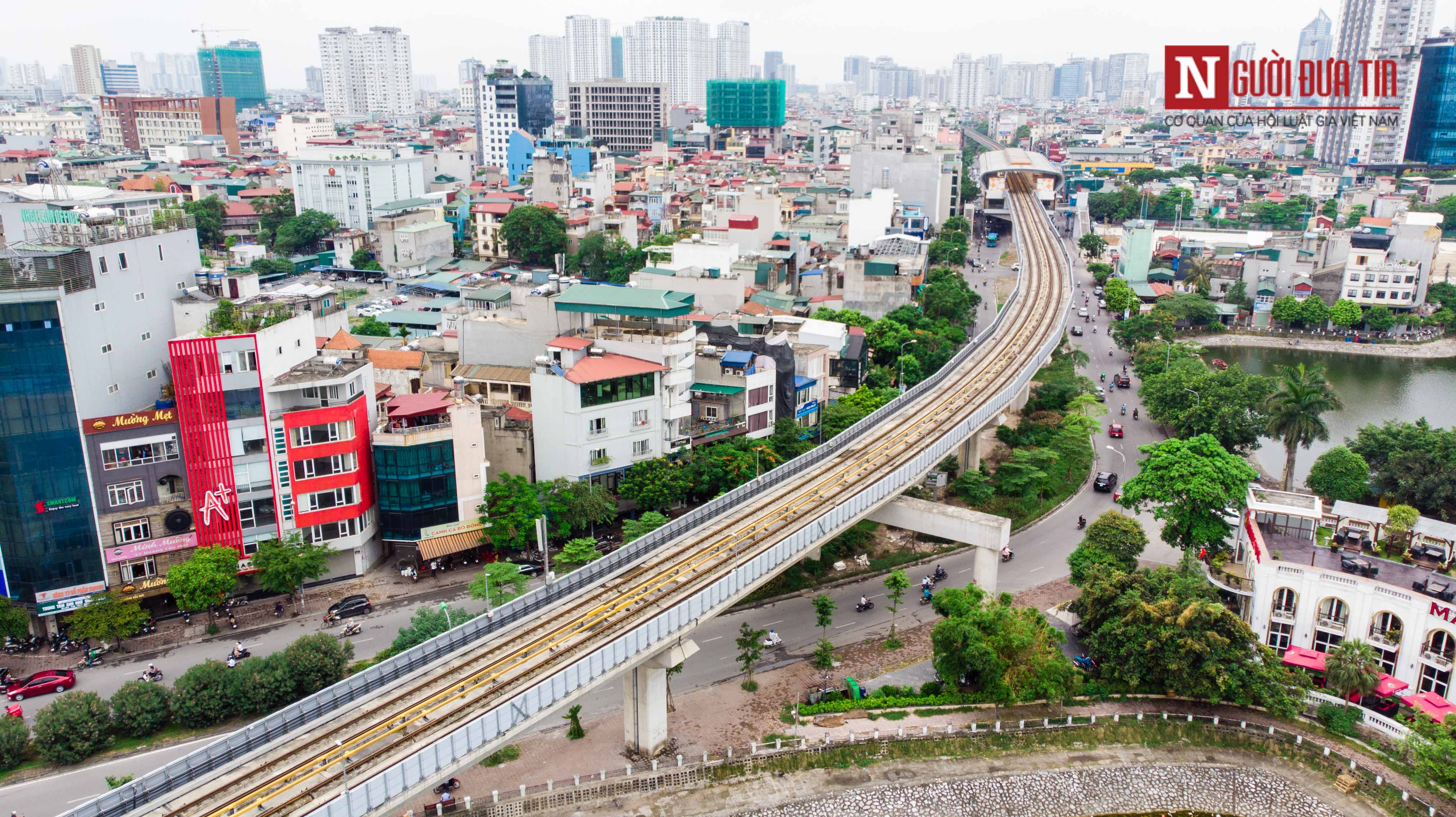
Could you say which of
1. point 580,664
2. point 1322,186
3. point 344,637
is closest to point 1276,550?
point 580,664

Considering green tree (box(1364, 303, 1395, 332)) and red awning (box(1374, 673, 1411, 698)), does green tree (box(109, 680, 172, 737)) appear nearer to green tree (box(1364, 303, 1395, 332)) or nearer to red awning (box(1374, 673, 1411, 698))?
red awning (box(1374, 673, 1411, 698))

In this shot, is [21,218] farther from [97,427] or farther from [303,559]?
[303,559]

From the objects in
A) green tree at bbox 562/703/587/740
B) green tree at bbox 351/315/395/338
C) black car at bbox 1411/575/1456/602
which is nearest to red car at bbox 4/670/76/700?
green tree at bbox 562/703/587/740

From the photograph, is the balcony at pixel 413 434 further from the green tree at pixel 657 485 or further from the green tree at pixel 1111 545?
the green tree at pixel 1111 545

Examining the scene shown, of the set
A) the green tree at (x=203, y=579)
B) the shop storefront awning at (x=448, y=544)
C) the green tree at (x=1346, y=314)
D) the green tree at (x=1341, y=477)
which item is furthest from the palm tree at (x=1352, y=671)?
the green tree at (x=1346, y=314)

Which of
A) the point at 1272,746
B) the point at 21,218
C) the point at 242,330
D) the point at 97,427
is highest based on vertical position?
the point at 21,218

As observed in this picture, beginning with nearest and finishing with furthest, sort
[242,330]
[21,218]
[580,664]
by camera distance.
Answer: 1. [580,664]
2. [242,330]
3. [21,218]
